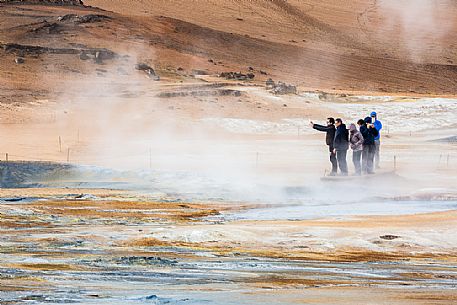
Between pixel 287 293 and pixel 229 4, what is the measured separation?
272ft

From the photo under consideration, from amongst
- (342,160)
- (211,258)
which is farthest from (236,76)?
(211,258)

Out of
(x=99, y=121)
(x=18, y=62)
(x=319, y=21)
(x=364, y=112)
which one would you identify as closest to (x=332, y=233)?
(x=99, y=121)

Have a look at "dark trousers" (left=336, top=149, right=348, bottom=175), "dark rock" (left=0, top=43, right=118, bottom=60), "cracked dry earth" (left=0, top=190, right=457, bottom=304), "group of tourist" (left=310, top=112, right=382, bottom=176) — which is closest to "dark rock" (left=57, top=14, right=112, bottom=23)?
"dark rock" (left=0, top=43, right=118, bottom=60)

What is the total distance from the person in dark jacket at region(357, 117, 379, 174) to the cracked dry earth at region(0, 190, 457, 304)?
5487 mm

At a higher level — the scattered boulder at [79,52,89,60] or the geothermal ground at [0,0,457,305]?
the scattered boulder at [79,52,89,60]

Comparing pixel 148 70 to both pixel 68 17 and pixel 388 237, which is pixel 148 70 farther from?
pixel 388 237

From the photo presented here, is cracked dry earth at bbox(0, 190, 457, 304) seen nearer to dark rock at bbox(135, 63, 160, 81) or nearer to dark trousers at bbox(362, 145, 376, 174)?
dark trousers at bbox(362, 145, 376, 174)

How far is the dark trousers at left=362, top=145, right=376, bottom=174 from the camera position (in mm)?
23531

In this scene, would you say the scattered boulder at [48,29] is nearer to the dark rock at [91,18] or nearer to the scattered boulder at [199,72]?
the dark rock at [91,18]

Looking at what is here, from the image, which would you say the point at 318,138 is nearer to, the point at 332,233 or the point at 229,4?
the point at 332,233

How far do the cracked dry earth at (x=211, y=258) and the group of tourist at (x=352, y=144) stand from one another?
498cm

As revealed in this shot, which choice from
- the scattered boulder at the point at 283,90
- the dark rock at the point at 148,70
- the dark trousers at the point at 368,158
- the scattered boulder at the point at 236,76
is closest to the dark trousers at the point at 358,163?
the dark trousers at the point at 368,158

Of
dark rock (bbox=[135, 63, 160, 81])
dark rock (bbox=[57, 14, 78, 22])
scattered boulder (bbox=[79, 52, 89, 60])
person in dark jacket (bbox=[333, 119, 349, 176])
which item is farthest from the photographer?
dark rock (bbox=[57, 14, 78, 22])

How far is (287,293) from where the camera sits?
10.8m
